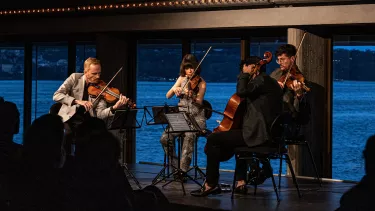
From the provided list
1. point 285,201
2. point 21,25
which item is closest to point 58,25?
point 21,25

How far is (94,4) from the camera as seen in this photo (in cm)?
1020

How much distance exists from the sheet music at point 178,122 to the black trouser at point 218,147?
1.12ft

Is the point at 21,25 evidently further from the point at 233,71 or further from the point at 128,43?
the point at 233,71

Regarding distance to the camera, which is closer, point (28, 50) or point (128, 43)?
point (128, 43)

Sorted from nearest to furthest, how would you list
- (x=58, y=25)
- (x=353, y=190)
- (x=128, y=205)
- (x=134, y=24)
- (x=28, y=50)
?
1. (x=353, y=190)
2. (x=128, y=205)
3. (x=134, y=24)
4. (x=58, y=25)
5. (x=28, y=50)

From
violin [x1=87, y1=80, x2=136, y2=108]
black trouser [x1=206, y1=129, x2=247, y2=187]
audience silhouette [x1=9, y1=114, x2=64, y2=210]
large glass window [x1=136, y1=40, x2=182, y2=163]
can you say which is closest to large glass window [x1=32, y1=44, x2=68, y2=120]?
large glass window [x1=136, y1=40, x2=182, y2=163]

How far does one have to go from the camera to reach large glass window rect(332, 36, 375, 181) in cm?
918

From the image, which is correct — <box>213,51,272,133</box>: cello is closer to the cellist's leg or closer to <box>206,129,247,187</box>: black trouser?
<box>206,129,247,187</box>: black trouser

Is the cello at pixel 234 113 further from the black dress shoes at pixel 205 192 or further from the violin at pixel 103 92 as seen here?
the violin at pixel 103 92

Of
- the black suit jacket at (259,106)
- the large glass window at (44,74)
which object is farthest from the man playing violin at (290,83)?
the large glass window at (44,74)

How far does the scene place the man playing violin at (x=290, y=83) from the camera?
792 cm

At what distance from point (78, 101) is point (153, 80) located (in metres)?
2.88

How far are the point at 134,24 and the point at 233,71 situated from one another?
1538 mm

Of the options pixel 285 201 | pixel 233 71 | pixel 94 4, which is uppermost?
pixel 94 4
